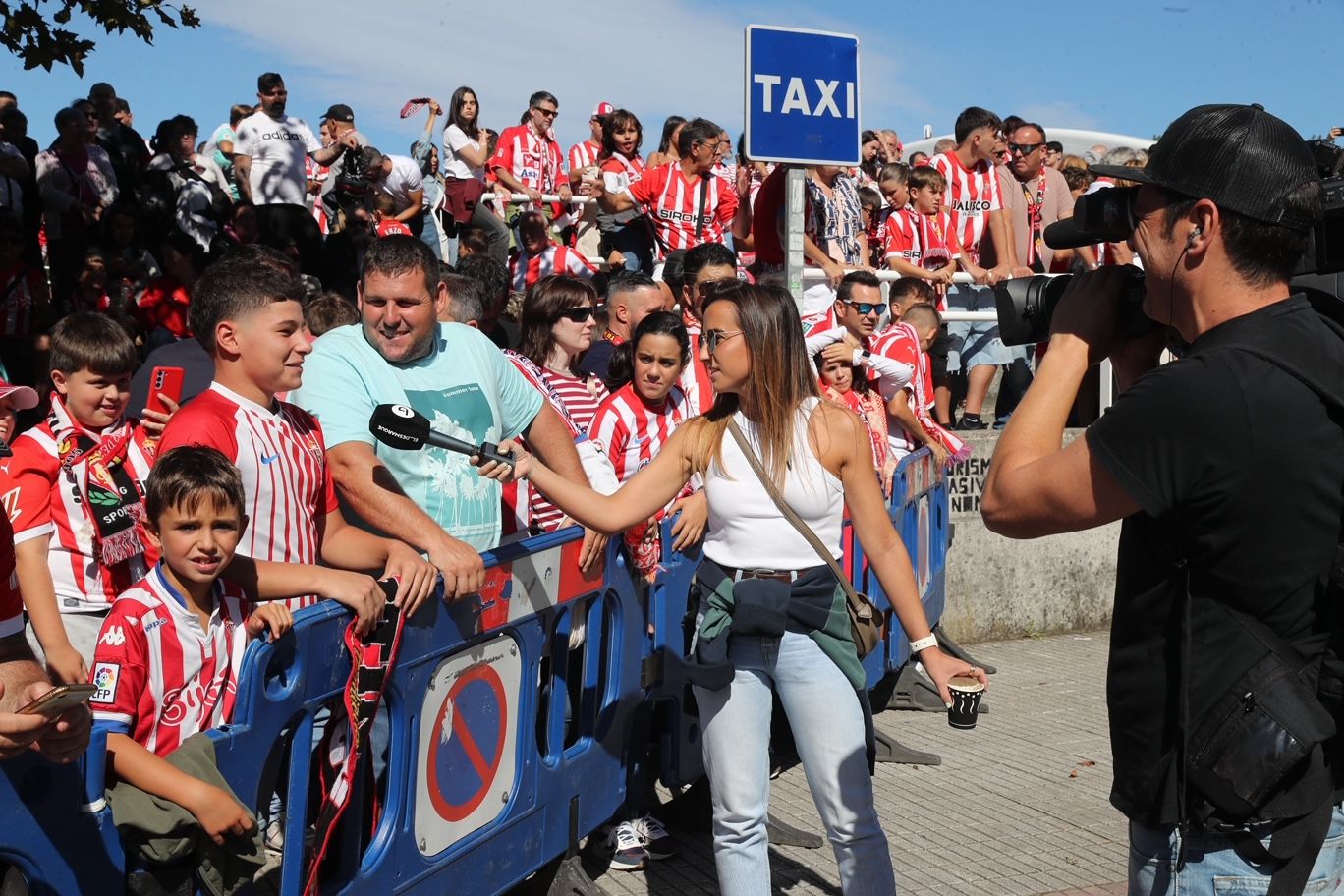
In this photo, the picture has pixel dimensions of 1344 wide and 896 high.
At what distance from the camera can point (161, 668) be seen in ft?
9.96

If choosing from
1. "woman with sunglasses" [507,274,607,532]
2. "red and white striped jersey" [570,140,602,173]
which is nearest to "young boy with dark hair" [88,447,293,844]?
"woman with sunglasses" [507,274,607,532]

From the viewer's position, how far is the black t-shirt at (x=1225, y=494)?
2.27 meters

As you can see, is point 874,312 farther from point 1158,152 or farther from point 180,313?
point 1158,152

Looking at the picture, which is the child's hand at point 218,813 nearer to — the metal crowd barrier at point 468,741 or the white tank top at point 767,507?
the metal crowd barrier at point 468,741

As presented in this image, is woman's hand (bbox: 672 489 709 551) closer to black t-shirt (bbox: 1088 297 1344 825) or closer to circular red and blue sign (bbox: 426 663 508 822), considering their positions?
circular red and blue sign (bbox: 426 663 508 822)

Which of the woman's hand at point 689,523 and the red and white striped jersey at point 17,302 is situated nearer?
the woman's hand at point 689,523

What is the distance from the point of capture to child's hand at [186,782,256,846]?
2.72 meters

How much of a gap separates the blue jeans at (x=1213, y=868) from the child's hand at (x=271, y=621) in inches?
71.1

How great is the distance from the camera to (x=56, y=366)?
4.86m

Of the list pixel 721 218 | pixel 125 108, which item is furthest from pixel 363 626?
pixel 125 108

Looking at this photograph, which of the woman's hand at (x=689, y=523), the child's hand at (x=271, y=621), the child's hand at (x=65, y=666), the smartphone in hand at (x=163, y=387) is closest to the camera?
the child's hand at (x=271, y=621)

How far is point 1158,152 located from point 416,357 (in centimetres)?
262

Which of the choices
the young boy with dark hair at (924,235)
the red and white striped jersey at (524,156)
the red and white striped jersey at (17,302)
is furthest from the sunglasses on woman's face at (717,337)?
the red and white striped jersey at (524,156)

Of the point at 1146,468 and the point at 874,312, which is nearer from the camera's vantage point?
the point at 1146,468
